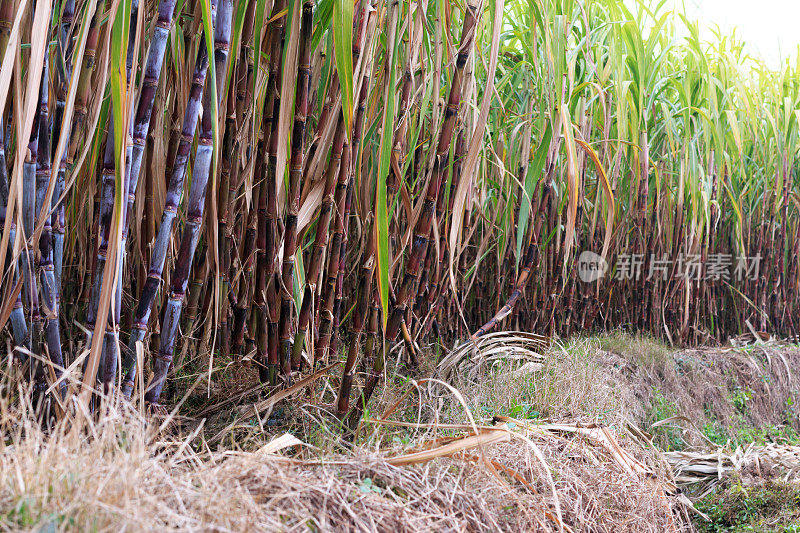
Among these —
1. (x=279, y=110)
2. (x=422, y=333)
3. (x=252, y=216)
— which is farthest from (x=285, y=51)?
(x=422, y=333)

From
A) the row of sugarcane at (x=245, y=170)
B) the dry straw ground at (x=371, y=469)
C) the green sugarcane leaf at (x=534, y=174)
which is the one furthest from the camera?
the green sugarcane leaf at (x=534, y=174)

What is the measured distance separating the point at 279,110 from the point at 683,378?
1693mm

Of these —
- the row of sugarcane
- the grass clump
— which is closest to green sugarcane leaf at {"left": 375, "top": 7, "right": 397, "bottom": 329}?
the row of sugarcane

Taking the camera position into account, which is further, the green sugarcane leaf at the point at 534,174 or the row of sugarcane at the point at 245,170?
the green sugarcane leaf at the point at 534,174

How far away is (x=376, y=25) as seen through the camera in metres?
0.74

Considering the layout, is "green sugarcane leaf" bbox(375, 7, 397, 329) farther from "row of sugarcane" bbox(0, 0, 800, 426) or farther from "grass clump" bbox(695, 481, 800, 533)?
"grass clump" bbox(695, 481, 800, 533)

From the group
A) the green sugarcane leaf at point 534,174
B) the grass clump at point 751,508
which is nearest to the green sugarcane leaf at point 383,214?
the green sugarcane leaf at point 534,174

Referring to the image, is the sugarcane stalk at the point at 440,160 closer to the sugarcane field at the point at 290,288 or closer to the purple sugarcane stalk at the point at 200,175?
the sugarcane field at the point at 290,288

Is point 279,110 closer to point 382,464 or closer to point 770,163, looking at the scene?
point 382,464

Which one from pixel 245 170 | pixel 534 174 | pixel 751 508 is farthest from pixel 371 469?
pixel 751 508

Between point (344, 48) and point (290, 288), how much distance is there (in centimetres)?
33

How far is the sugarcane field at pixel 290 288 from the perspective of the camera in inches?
19.5

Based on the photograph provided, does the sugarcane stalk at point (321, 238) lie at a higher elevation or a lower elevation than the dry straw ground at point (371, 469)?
higher

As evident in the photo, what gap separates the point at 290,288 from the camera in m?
0.78
